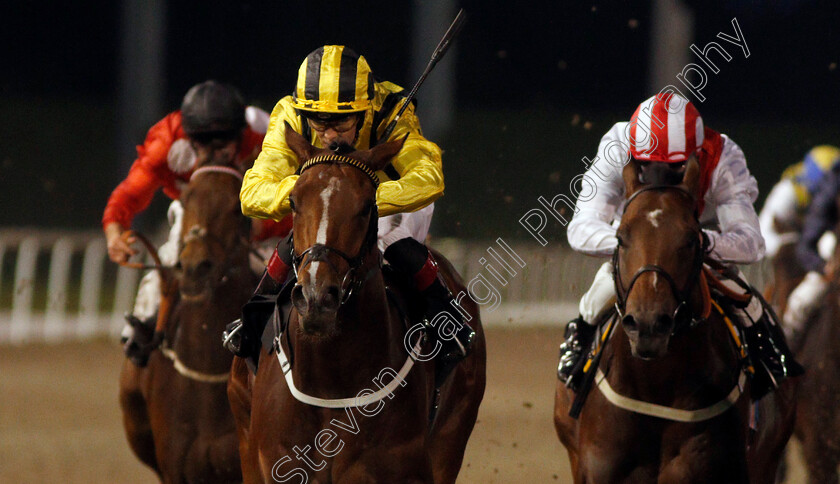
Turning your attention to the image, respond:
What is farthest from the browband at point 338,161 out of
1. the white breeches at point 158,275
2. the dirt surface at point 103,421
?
the dirt surface at point 103,421

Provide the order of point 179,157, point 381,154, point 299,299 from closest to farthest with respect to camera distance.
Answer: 1. point 299,299
2. point 381,154
3. point 179,157

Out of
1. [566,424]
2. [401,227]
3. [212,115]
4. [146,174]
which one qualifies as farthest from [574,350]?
[146,174]

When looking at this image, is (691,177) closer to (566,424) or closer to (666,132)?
(666,132)

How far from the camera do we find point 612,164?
455 centimetres

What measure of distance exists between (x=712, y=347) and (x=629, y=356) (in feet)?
0.94

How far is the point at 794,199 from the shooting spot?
811 centimetres

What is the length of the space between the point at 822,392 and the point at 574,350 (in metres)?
2.44

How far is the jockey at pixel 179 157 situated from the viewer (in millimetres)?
5586

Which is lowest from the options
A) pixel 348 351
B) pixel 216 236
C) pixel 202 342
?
pixel 202 342

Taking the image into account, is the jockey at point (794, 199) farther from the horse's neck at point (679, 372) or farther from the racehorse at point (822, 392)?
the horse's neck at point (679, 372)

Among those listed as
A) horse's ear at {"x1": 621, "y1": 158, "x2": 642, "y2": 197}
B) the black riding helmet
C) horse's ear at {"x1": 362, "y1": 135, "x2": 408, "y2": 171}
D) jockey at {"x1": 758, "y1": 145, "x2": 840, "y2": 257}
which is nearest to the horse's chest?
horse's ear at {"x1": 621, "y1": 158, "x2": 642, "y2": 197}

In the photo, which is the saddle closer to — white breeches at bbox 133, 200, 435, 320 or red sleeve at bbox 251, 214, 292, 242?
white breeches at bbox 133, 200, 435, 320

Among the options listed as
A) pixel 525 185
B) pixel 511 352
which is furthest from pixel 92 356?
pixel 525 185

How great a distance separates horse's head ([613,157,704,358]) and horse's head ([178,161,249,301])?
1.92m
